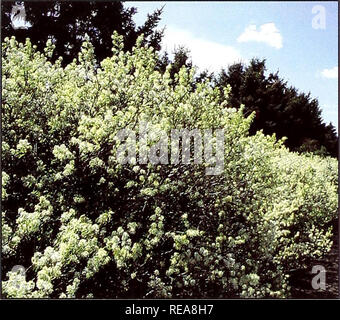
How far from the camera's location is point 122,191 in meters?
3.62

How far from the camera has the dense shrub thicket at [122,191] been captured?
314cm

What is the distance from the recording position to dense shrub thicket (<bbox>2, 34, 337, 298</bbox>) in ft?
10.3

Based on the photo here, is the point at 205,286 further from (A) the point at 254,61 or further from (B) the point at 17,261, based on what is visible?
(A) the point at 254,61

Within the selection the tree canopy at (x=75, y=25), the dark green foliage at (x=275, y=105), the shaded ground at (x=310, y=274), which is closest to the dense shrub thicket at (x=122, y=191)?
the shaded ground at (x=310, y=274)

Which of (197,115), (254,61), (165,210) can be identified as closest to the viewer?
(165,210)

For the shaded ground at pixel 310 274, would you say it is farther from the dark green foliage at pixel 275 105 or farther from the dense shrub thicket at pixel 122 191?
the dark green foliage at pixel 275 105

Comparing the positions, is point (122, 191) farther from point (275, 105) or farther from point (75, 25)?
point (275, 105)

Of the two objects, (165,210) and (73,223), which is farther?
(165,210)

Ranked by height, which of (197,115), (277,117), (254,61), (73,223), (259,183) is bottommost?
(73,223)

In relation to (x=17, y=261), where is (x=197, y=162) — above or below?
above

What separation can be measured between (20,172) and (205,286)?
7.24 ft

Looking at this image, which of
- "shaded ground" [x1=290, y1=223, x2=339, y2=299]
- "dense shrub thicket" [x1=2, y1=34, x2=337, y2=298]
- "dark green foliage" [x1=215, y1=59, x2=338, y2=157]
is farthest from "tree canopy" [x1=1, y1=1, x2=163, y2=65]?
"dark green foliage" [x1=215, y1=59, x2=338, y2=157]
